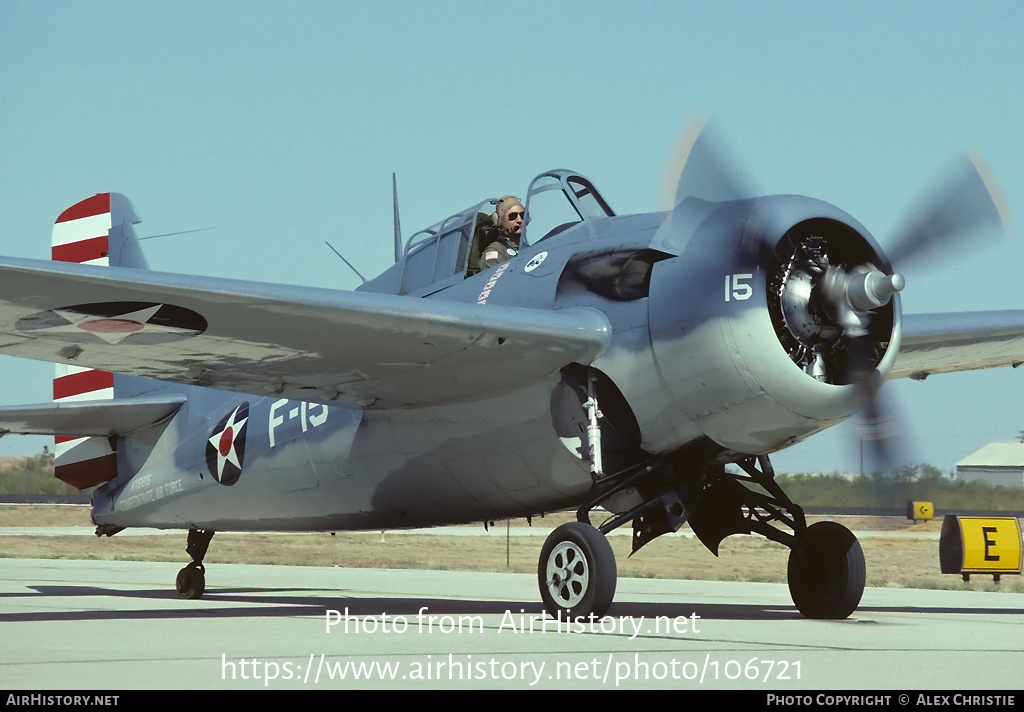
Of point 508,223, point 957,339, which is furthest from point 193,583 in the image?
point 957,339

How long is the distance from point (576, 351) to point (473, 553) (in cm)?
2550

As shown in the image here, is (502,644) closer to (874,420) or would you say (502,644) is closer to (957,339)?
(874,420)

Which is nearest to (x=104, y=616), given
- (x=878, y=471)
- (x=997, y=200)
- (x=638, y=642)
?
(x=638, y=642)

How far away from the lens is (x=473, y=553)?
3441cm

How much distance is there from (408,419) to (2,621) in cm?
390

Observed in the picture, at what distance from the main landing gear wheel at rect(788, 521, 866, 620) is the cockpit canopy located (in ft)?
11.2

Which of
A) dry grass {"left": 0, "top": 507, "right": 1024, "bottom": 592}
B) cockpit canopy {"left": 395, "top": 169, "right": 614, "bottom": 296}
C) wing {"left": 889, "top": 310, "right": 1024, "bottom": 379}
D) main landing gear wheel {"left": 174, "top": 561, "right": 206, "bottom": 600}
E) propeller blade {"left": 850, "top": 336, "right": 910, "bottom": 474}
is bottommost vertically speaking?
dry grass {"left": 0, "top": 507, "right": 1024, "bottom": 592}

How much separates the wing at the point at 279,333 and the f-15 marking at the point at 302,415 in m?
1.39

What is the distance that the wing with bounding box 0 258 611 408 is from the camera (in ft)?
28.7

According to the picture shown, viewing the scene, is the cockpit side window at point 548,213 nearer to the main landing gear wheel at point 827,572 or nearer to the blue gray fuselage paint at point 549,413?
the blue gray fuselage paint at point 549,413

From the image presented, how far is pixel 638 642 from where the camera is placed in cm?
797

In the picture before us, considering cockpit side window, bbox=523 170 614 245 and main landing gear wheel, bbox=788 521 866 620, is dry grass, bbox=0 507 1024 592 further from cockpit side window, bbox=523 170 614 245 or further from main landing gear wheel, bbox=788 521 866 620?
cockpit side window, bbox=523 170 614 245

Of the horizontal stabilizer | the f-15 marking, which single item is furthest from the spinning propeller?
the horizontal stabilizer
